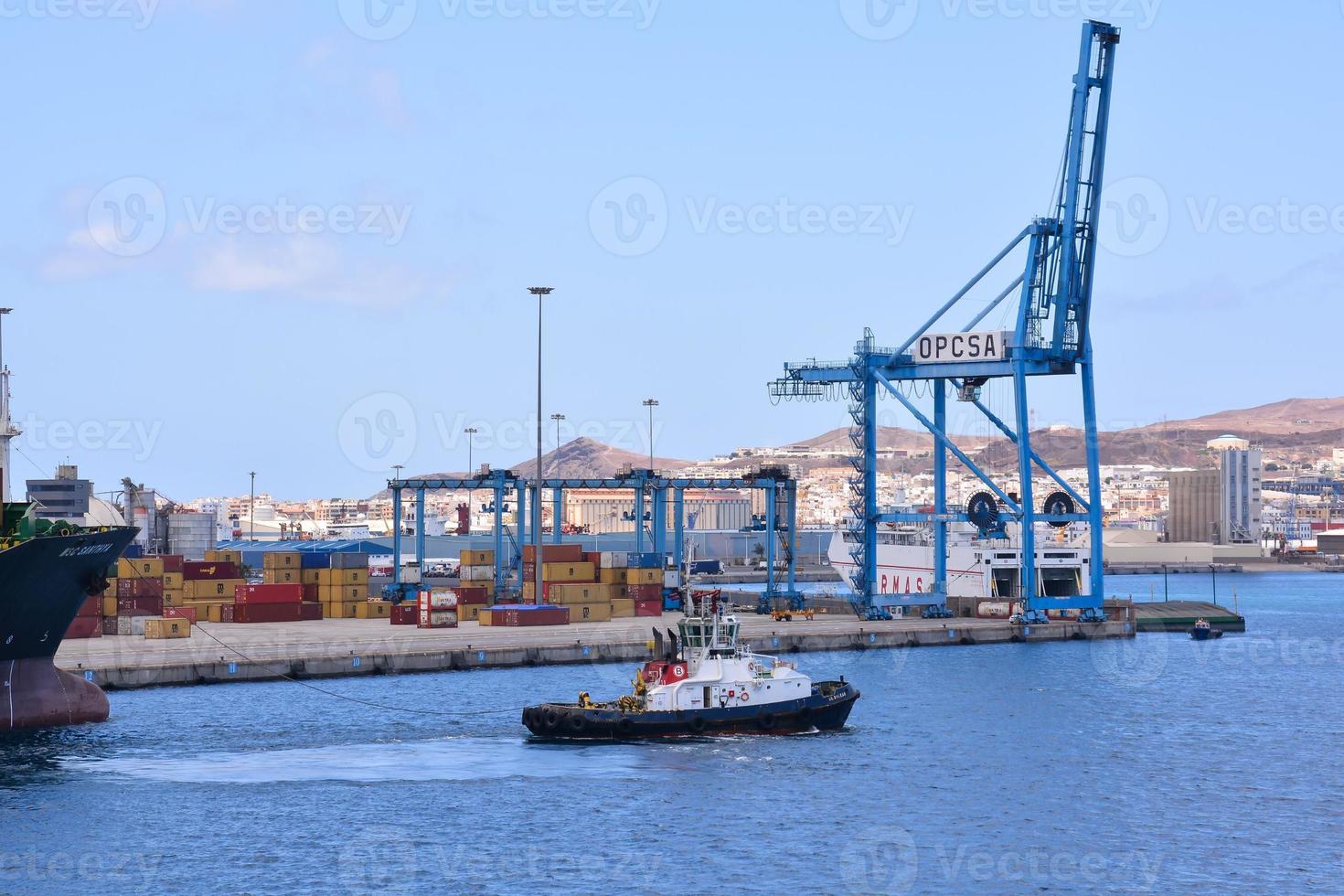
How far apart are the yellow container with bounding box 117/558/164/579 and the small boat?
5973cm

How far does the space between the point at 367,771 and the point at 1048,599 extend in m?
56.0

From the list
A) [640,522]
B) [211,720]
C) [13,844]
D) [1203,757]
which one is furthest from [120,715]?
[640,522]

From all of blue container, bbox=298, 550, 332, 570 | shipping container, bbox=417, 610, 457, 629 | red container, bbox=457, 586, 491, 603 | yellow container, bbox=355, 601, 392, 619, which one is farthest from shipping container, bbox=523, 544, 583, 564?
blue container, bbox=298, 550, 332, 570

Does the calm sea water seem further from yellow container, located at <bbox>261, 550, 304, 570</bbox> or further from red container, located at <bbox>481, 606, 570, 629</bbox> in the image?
yellow container, located at <bbox>261, 550, 304, 570</bbox>

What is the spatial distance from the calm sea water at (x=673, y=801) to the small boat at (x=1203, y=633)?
34.6 m

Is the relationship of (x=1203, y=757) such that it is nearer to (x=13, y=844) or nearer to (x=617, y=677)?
(x=617, y=677)

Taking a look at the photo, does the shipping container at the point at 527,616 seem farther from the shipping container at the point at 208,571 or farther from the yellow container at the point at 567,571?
the shipping container at the point at 208,571

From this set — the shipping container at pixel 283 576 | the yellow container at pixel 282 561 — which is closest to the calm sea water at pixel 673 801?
the shipping container at pixel 283 576

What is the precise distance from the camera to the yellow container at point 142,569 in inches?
3516

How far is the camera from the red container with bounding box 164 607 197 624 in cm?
8675

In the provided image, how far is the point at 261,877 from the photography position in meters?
36.7

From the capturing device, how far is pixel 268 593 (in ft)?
322

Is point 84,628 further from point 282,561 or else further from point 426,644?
point 282,561

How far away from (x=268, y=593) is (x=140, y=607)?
1073 centimetres
